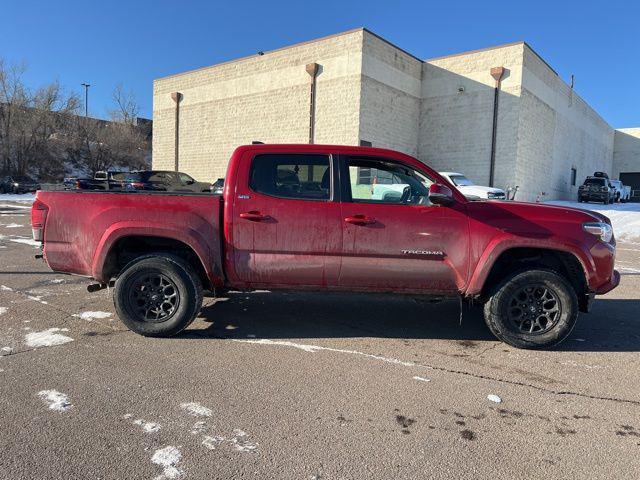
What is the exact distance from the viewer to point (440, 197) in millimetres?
4562

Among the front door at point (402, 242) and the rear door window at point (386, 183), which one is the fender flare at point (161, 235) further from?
the rear door window at point (386, 183)

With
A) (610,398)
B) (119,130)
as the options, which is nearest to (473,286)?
(610,398)

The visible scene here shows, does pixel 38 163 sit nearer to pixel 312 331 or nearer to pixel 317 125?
pixel 317 125

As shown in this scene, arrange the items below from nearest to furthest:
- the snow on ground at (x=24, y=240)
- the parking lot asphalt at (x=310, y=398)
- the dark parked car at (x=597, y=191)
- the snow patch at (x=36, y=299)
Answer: the parking lot asphalt at (x=310, y=398) < the snow patch at (x=36, y=299) < the snow on ground at (x=24, y=240) < the dark parked car at (x=597, y=191)

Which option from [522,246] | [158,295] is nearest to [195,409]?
[158,295]

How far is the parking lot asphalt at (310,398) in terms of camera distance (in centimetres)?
284

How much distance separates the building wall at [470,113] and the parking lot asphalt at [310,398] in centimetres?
2460

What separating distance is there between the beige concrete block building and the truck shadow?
21341 mm

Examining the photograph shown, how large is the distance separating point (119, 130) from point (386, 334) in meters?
58.8

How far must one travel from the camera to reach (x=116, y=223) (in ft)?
16.1

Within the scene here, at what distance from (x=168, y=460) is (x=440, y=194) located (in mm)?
3115

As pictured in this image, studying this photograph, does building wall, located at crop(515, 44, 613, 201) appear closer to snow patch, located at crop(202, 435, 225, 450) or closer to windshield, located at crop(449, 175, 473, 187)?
windshield, located at crop(449, 175, 473, 187)

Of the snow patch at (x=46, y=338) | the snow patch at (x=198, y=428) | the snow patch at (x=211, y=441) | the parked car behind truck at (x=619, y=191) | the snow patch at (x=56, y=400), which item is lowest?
the snow patch at (x=56, y=400)

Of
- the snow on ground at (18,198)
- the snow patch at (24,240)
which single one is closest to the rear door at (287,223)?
the snow patch at (24,240)
